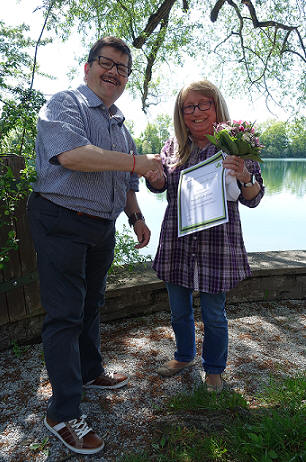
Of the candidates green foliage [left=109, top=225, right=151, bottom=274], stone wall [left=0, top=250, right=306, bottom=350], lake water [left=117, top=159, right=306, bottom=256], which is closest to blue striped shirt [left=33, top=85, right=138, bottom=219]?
stone wall [left=0, top=250, right=306, bottom=350]

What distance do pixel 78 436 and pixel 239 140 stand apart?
1868 mm

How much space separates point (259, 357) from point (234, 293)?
3.70 feet

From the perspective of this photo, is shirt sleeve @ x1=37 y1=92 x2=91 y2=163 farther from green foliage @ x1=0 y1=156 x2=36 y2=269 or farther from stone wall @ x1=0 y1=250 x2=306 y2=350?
stone wall @ x1=0 y1=250 x2=306 y2=350

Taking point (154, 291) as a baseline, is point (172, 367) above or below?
below

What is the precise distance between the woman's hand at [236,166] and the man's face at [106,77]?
0.79 metres

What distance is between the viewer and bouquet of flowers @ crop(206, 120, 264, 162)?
1967 millimetres

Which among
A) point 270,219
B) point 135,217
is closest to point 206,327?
point 135,217

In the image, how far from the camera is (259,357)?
3000mm

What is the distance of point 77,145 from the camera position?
5.91 feet

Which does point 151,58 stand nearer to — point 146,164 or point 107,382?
point 146,164

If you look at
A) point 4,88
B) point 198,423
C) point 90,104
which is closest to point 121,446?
point 198,423

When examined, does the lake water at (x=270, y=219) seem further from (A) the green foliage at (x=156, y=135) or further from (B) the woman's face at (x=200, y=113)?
(B) the woman's face at (x=200, y=113)

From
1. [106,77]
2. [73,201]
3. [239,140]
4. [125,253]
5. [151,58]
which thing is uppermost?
[151,58]

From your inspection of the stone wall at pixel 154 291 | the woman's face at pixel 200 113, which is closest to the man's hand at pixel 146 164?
the woman's face at pixel 200 113
